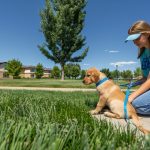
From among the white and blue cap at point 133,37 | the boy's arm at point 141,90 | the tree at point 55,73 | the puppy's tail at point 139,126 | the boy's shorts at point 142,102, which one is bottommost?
the puppy's tail at point 139,126

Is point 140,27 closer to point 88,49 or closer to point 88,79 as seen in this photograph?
point 88,79

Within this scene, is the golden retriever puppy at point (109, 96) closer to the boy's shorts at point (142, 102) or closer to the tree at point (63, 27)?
the boy's shorts at point (142, 102)

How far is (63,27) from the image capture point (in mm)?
44125

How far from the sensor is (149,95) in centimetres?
544

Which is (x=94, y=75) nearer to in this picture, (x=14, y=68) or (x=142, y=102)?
(x=142, y=102)

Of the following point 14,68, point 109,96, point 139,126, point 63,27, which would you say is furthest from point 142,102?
point 14,68

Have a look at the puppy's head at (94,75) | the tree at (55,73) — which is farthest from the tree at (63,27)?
the tree at (55,73)

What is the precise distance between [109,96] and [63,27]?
3918 cm

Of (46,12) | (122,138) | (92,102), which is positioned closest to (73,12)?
(46,12)

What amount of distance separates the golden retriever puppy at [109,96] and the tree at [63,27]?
3848 centimetres

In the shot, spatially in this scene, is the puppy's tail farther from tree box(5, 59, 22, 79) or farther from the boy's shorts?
tree box(5, 59, 22, 79)

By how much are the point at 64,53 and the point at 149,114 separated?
40.0 metres

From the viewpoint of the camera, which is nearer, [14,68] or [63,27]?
[63,27]

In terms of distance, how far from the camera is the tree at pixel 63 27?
44312mm
